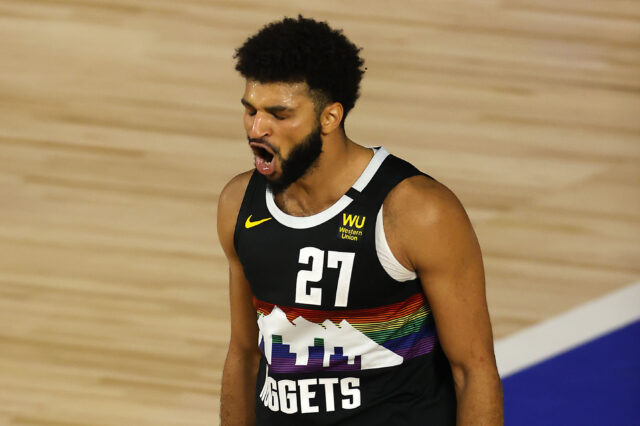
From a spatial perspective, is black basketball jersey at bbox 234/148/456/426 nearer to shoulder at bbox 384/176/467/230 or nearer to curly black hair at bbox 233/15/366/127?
shoulder at bbox 384/176/467/230

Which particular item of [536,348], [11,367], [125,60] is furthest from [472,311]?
[125,60]

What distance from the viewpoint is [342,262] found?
6.40 feet

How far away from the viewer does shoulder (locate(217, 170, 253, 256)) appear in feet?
6.93

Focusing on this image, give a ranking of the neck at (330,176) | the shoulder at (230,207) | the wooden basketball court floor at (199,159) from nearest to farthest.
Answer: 1. the neck at (330,176)
2. the shoulder at (230,207)
3. the wooden basketball court floor at (199,159)

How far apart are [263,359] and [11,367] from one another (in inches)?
82.2

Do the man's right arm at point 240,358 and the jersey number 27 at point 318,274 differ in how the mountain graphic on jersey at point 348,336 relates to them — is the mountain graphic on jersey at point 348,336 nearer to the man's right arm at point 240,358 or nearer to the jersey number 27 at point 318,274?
the jersey number 27 at point 318,274

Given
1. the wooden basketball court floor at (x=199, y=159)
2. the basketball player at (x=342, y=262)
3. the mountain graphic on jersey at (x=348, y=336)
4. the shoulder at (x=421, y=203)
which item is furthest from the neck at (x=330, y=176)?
the wooden basketball court floor at (x=199, y=159)

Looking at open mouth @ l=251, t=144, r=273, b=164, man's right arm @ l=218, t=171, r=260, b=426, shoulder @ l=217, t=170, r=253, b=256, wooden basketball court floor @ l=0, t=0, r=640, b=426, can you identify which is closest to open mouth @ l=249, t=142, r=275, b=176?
open mouth @ l=251, t=144, r=273, b=164

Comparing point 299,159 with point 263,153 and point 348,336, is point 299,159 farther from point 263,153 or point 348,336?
point 348,336

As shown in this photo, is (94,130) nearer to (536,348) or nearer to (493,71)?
(493,71)

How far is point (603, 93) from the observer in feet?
17.8

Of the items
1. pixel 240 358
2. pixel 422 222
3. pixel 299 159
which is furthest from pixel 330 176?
pixel 240 358

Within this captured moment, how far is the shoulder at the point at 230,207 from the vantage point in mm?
2113

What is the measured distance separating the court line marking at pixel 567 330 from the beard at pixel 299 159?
78.6 inches
